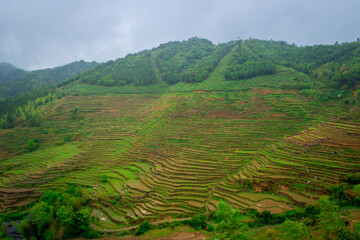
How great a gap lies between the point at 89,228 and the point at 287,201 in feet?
68.3

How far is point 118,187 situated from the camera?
82.5 feet

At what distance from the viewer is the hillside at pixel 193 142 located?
2078 centimetres

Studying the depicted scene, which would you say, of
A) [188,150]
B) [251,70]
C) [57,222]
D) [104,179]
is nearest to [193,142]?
[188,150]

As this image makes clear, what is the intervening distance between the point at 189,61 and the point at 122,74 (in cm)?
3555

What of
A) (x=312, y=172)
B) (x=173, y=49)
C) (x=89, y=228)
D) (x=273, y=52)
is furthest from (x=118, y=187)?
(x=173, y=49)

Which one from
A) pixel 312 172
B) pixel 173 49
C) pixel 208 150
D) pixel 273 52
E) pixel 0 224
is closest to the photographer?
pixel 0 224

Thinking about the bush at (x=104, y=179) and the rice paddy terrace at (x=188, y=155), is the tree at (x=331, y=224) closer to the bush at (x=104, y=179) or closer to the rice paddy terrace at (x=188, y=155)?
the rice paddy terrace at (x=188, y=155)

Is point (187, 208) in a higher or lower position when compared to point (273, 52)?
lower

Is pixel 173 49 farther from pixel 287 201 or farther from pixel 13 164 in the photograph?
pixel 287 201

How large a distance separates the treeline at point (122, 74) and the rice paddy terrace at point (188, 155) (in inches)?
1042

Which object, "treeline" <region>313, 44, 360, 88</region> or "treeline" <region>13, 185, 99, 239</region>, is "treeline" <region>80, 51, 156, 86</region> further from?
"treeline" <region>13, 185, 99, 239</region>

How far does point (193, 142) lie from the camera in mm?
34000

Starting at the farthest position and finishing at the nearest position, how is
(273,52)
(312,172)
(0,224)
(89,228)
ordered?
(273,52), (312,172), (89,228), (0,224)

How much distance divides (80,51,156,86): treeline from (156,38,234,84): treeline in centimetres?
824
